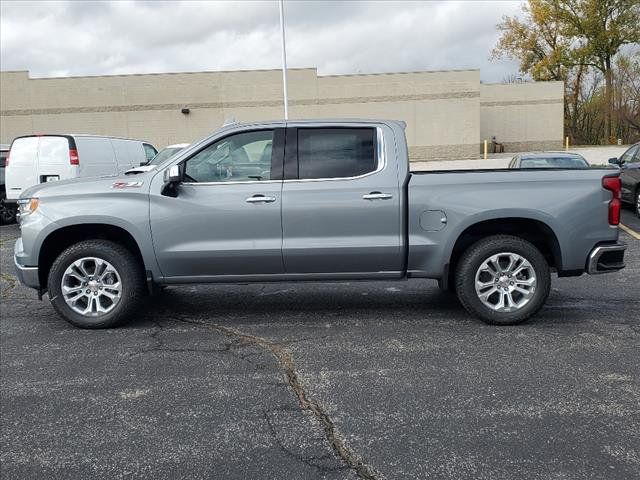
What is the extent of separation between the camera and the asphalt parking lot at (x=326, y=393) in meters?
3.33

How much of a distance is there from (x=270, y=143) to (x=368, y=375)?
2446 millimetres

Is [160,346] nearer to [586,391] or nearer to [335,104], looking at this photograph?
[586,391]

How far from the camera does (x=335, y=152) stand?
5.87m

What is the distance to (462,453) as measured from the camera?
338cm

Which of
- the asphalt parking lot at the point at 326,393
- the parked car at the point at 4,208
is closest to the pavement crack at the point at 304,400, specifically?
the asphalt parking lot at the point at 326,393

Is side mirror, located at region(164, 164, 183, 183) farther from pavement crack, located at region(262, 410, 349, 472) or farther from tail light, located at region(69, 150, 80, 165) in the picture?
tail light, located at region(69, 150, 80, 165)

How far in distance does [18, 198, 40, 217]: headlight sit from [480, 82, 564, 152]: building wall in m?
40.3

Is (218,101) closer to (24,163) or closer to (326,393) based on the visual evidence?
(24,163)

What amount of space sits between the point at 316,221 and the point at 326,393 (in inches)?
74.1

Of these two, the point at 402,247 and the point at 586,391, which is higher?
the point at 402,247

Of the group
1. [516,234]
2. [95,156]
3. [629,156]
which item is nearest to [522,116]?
[629,156]

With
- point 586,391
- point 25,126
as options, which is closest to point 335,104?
point 25,126

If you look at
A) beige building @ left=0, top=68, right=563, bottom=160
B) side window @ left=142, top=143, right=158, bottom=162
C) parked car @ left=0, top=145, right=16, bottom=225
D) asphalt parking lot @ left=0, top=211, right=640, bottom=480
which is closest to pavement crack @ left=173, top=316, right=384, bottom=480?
asphalt parking lot @ left=0, top=211, right=640, bottom=480

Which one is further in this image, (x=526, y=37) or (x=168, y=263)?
(x=526, y=37)
